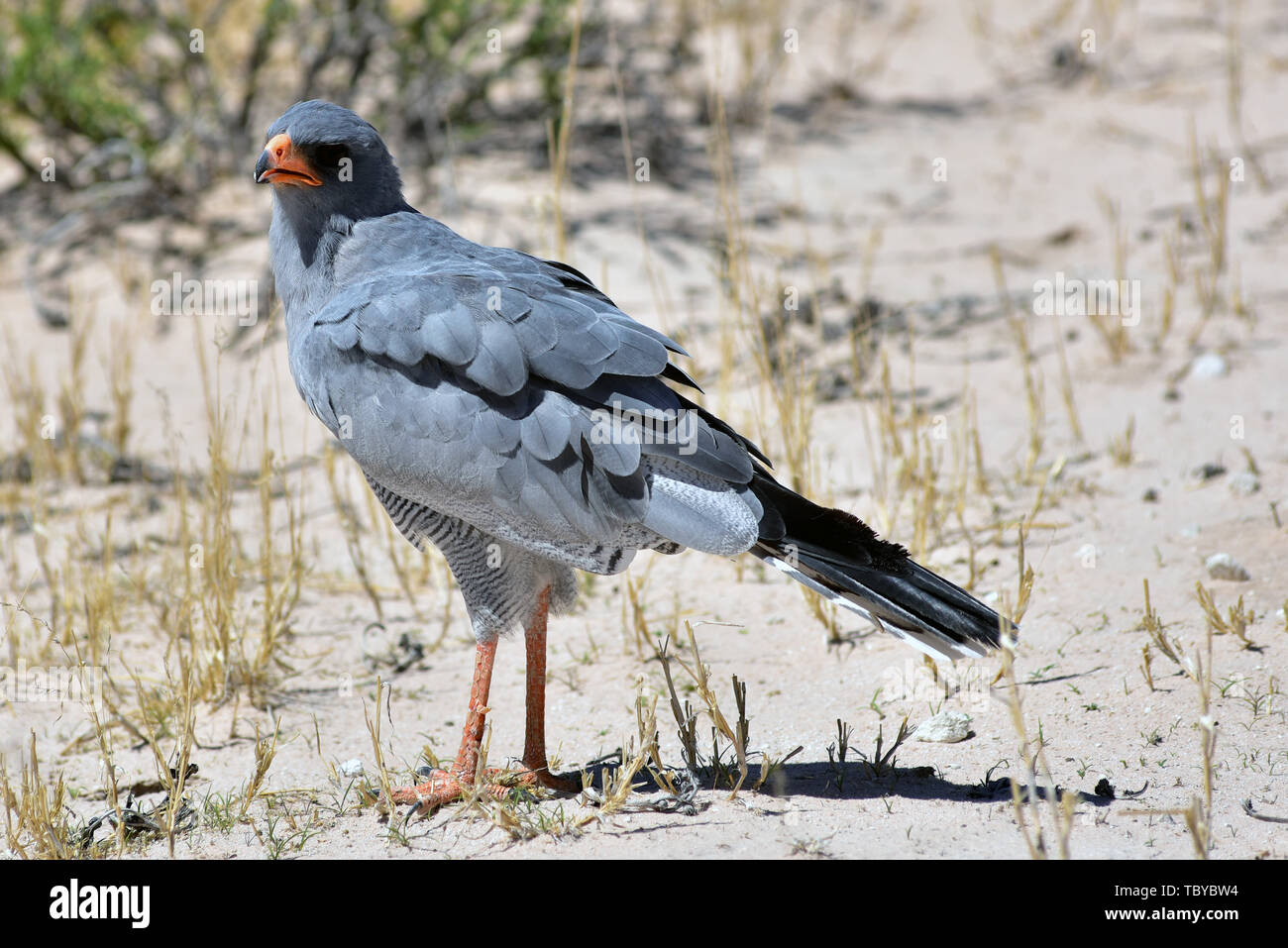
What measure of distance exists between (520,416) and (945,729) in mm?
1499

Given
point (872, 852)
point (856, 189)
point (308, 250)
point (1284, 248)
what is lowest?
point (872, 852)

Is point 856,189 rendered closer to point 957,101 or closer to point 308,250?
point 957,101

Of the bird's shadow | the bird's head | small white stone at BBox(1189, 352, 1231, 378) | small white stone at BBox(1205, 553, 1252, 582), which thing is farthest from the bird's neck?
small white stone at BBox(1189, 352, 1231, 378)

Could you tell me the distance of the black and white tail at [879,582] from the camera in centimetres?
322

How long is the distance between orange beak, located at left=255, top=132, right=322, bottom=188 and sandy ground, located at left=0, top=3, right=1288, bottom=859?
824 millimetres

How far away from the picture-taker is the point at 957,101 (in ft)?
29.6

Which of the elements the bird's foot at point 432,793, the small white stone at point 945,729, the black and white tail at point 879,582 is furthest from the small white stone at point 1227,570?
the bird's foot at point 432,793

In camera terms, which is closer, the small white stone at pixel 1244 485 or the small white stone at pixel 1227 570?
the small white stone at pixel 1227 570

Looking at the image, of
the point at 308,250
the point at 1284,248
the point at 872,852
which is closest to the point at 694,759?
the point at 872,852

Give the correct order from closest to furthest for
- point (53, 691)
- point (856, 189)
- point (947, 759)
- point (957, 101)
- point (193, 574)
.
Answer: point (947, 759) < point (53, 691) < point (193, 574) < point (856, 189) < point (957, 101)

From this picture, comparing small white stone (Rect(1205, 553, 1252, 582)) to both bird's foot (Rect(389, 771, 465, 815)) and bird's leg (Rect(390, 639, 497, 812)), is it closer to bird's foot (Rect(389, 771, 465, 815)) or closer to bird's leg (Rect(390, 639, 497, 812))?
bird's leg (Rect(390, 639, 497, 812))

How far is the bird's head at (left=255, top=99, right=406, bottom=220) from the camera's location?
3600 millimetres

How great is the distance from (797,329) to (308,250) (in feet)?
10.6

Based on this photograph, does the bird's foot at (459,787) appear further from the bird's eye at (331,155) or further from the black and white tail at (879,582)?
the bird's eye at (331,155)
